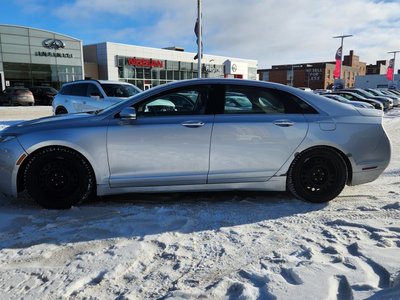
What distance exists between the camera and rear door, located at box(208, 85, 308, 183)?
171 inches

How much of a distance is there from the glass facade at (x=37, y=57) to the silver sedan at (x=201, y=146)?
3695 cm

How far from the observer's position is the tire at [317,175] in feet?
14.8

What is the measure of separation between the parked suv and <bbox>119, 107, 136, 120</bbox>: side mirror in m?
6.30

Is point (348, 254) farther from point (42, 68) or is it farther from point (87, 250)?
point (42, 68)

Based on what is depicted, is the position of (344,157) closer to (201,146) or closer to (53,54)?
(201,146)

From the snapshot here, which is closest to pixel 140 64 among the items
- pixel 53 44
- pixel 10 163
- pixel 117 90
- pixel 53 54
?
pixel 53 54

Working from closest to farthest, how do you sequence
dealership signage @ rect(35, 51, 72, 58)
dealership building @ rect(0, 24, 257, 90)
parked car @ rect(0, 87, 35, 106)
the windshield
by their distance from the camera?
the windshield → parked car @ rect(0, 87, 35, 106) → dealership building @ rect(0, 24, 257, 90) → dealership signage @ rect(35, 51, 72, 58)

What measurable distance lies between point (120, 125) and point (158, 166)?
63 cm

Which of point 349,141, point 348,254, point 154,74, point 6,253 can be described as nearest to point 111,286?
point 6,253

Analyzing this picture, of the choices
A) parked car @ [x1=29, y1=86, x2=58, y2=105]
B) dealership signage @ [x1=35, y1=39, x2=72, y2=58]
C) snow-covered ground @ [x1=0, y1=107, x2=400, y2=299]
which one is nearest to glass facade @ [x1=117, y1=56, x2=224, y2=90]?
dealership signage @ [x1=35, y1=39, x2=72, y2=58]

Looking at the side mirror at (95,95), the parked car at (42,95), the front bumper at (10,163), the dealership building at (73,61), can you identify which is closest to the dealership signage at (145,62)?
the dealership building at (73,61)

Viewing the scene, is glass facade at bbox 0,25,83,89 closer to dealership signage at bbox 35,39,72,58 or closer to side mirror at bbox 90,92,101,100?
dealership signage at bbox 35,39,72,58

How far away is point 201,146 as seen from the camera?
14.1 feet

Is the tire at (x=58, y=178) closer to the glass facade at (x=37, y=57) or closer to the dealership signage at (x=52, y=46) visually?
the glass facade at (x=37, y=57)
